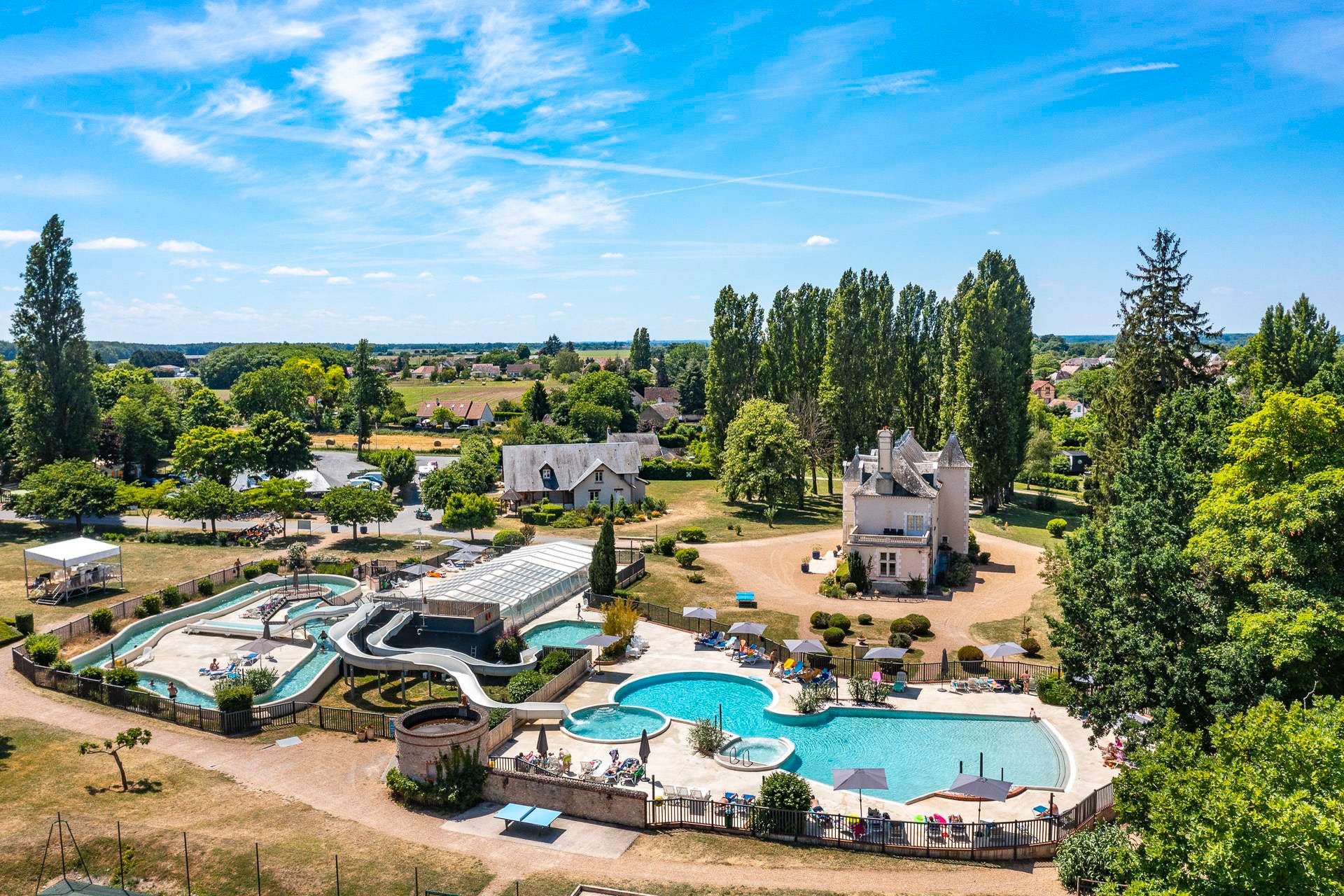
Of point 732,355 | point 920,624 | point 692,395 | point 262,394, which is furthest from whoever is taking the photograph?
point 692,395

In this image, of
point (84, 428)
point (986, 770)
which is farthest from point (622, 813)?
point (84, 428)

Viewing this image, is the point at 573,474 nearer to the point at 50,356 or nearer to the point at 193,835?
the point at 50,356

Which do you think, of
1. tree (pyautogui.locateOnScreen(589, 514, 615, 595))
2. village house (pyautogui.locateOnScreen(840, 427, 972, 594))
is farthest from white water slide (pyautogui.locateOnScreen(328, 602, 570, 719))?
village house (pyautogui.locateOnScreen(840, 427, 972, 594))

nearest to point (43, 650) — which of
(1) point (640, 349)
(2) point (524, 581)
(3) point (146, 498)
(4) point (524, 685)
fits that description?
(4) point (524, 685)

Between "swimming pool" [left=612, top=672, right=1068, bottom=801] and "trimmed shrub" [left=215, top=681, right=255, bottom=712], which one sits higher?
"trimmed shrub" [left=215, top=681, right=255, bottom=712]

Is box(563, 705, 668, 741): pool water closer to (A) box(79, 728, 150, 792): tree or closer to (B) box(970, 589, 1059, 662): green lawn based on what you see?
(A) box(79, 728, 150, 792): tree

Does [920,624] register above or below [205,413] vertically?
below

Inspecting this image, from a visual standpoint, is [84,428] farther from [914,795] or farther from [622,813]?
[914,795]

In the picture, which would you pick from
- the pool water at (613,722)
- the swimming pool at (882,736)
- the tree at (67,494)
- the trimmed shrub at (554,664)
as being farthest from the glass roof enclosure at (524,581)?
the tree at (67,494)
